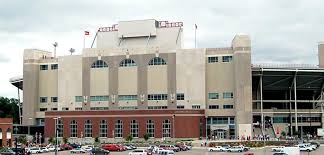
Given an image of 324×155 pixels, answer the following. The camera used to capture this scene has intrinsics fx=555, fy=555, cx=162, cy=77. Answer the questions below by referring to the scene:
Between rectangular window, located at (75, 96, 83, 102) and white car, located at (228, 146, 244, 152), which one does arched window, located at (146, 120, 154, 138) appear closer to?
rectangular window, located at (75, 96, 83, 102)

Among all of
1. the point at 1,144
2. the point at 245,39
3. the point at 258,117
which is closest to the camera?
the point at 1,144

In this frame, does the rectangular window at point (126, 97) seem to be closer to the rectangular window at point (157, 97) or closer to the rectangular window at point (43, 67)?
the rectangular window at point (157, 97)

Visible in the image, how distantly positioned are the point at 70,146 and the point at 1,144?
13.7 meters

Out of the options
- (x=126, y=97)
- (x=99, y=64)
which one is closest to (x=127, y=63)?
(x=99, y=64)

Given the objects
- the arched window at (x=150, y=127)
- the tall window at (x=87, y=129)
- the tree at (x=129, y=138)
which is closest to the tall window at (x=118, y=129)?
the tree at (x=129, y=138)

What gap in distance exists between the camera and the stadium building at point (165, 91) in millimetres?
134500

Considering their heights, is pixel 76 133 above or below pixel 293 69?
below

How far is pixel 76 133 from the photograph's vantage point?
140 meters

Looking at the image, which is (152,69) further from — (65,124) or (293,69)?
(293,69)

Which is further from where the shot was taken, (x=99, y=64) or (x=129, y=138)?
(x=99, y=64)

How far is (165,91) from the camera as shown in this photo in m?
140

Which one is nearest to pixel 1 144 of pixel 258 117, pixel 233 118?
pixel 233 118

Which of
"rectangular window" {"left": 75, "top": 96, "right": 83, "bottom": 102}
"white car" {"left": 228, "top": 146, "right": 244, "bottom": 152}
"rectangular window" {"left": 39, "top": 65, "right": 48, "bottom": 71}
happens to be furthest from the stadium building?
"white car" {"left": 228, "top": 146, "right": 244, "bottom": 152}

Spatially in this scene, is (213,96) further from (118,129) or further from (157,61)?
(118,129)
